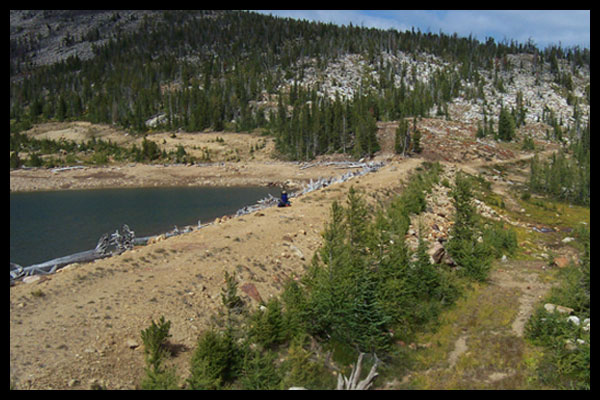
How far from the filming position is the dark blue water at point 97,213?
79.9 feet

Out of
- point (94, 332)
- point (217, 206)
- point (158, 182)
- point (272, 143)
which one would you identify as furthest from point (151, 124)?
point (94, 332)

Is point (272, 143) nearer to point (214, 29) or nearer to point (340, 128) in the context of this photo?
point (340, 128)

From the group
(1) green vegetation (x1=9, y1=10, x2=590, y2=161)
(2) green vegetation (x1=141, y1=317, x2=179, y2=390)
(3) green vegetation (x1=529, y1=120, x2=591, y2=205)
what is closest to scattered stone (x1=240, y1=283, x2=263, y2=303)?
(2) green vegetation (x1=141, y1=317, x2=179, y2=390)

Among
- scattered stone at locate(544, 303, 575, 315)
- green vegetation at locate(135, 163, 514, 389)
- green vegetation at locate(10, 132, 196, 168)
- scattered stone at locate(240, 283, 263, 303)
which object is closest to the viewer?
green vegetation at locate(135, 163, 514, 389)

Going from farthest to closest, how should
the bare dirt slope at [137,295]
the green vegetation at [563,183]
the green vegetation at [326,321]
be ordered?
the green vegetation at [563,183] < the green vegetation at [326,321] < the bare dirt slope at [137,295]

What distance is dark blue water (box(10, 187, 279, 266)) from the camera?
2436 cm

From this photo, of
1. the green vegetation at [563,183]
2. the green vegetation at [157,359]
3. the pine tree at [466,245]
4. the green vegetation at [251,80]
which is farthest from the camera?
the green vegetation at [251,80]

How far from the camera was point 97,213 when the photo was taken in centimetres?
3497

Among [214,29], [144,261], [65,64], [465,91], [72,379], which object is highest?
[214,29]

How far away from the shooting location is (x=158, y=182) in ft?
178

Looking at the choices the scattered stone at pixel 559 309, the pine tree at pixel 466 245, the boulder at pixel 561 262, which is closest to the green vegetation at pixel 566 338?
the scattered stone at pixel 559 309

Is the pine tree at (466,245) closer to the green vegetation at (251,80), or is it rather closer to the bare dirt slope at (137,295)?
the bare dirt slope at (137,295)

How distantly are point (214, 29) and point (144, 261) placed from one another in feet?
573

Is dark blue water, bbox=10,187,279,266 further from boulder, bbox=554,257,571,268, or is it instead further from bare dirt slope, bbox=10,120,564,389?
boulder, bbox=554,257,571,268
